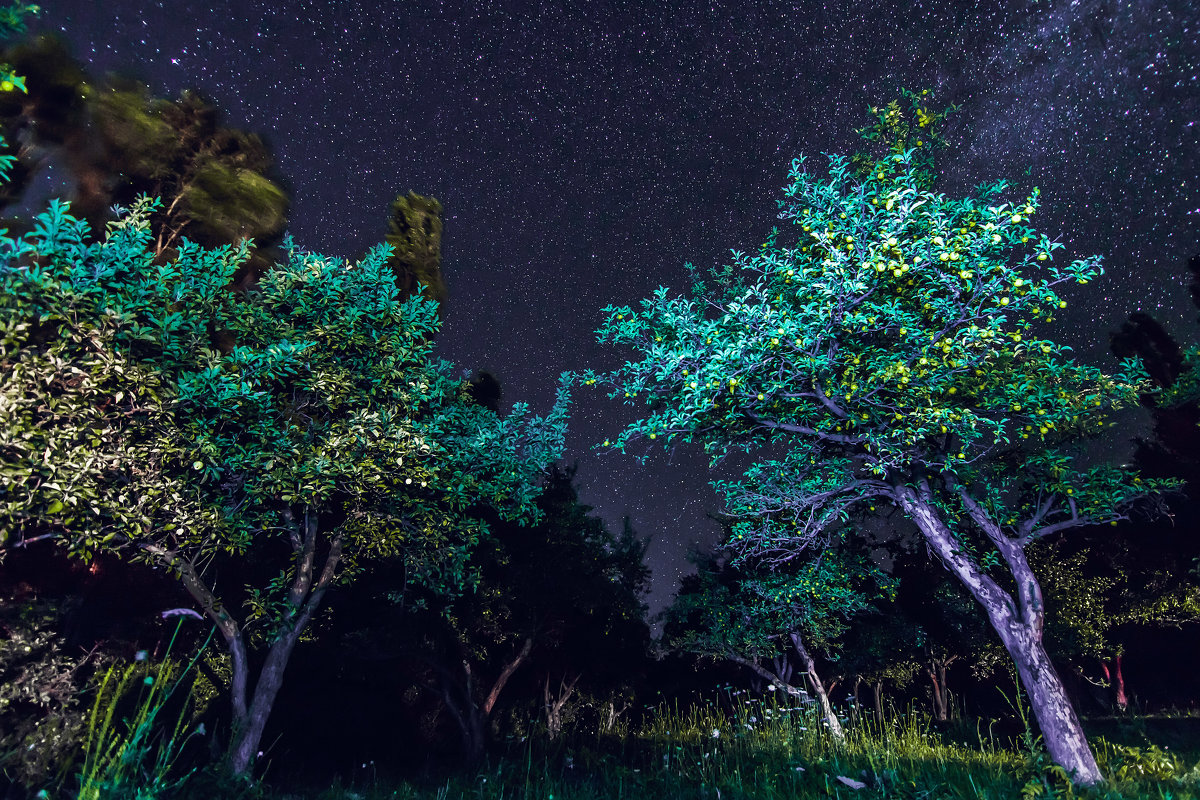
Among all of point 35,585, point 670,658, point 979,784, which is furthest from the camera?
point 670,658

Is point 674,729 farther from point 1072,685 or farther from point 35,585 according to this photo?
point 1072,685

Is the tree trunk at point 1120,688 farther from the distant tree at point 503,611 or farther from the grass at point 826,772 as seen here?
the grass at point 826,772

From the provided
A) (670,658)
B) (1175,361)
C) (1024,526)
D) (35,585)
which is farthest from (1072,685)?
(35,585)

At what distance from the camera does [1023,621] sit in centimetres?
1041

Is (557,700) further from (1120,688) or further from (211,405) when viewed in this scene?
(1120,688)

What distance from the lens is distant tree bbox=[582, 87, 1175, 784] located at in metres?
9.61

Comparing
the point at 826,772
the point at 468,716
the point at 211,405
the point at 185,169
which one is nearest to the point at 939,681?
the point at 468,716

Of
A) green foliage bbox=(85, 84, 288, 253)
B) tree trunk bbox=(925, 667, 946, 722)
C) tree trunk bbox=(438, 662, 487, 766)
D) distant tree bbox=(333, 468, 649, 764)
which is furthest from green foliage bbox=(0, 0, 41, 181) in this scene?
tree trunk bbox=(925, 667, 946, 722)

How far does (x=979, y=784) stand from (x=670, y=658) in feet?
135

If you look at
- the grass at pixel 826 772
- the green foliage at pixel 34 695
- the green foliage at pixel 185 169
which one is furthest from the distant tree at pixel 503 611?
the green foliage at pixel 185 169

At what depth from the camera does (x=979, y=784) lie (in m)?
7.18

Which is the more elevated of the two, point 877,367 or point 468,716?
point 877,367

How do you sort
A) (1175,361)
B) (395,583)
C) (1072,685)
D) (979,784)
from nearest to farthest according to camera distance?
(979,784) < (395,583) < (1175,361) < (1072,685)

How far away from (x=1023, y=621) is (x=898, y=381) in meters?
5.28
